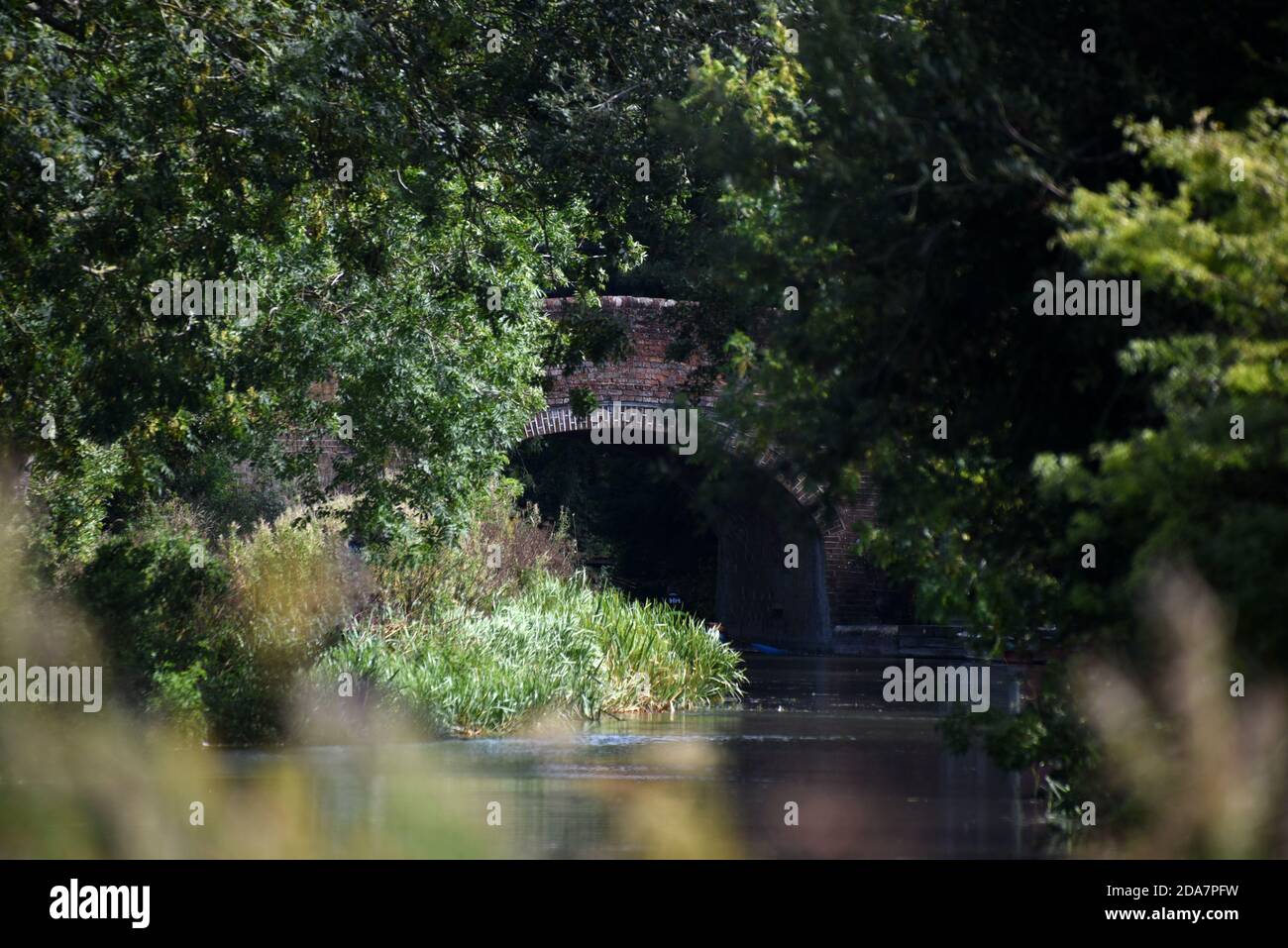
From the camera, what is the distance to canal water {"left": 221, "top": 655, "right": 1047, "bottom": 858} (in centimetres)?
1062

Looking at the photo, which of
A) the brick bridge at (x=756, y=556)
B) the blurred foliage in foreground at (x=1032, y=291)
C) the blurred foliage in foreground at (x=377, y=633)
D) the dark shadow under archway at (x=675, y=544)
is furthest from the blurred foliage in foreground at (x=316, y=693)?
the dark shadow under archway at (x=675, y=544)

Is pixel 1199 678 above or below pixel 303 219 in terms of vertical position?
below

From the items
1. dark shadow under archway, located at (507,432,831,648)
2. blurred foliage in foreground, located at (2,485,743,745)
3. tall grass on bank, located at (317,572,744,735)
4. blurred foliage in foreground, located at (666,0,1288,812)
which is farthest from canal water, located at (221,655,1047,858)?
dark shadow under archway, located at (507,432,831,648)

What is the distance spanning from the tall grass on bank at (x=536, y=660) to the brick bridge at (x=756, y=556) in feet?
16.2

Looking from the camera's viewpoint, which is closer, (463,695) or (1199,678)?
(1199,678)

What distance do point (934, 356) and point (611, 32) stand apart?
7249 millimetres

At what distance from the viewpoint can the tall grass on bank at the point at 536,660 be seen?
17.2m

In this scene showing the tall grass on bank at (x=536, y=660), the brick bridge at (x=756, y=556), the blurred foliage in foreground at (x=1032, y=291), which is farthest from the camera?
the brick bridge at (x=756, y=556)

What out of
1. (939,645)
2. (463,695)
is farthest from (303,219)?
(939,645)

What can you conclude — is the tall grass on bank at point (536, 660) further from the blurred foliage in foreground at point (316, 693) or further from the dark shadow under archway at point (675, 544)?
the dark shadow under archway at point (675, 544)

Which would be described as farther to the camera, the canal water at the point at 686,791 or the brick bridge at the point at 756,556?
the brick bridge at the point at 756,556

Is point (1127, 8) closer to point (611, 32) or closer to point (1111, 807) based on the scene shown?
point (1111, 807)

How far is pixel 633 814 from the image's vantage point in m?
11.8
